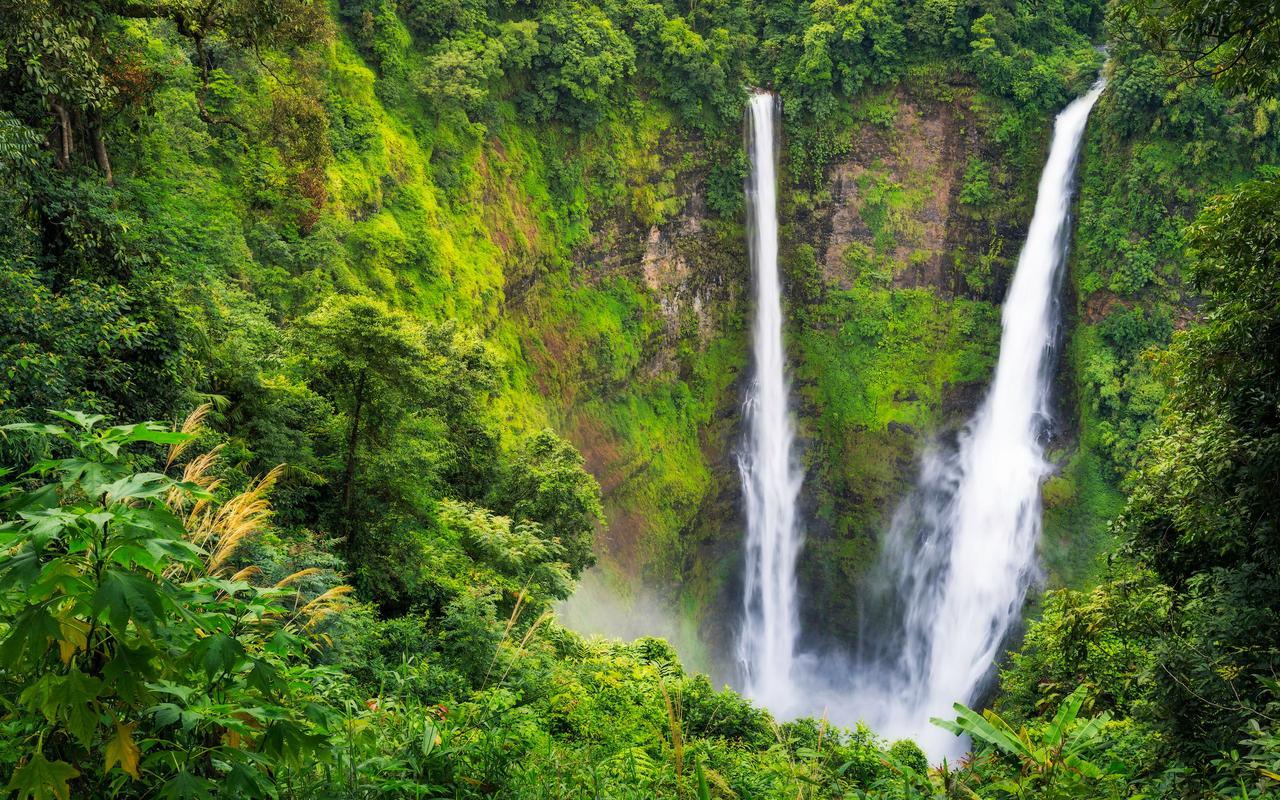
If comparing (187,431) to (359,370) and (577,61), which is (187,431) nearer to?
(359,370)

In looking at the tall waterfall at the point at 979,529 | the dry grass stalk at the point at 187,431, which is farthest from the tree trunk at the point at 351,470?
the tall waterfall at the point at 979,529

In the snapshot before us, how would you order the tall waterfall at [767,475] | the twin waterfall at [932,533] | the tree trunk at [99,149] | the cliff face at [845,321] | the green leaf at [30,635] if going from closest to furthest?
the green leaf at [30,635], the tree trunk at [99,149], the twin waterfall at [932,533], the cliff face at [845,321], the tall waterfall at [767,475]

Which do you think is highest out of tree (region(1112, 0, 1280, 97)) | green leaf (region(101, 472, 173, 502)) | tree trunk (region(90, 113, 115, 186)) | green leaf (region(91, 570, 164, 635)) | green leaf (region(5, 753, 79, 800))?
tree (region(1112, 0, 1280, 97))

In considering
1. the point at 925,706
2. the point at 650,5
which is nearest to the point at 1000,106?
the point at 650,5

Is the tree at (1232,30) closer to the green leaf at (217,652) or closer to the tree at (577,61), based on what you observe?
the green leaf at (217,652)

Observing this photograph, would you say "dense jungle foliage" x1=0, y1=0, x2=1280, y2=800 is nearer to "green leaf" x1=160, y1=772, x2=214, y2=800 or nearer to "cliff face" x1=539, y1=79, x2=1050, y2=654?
"green leaf" x1=160, y1=772, x2=214, y2=800

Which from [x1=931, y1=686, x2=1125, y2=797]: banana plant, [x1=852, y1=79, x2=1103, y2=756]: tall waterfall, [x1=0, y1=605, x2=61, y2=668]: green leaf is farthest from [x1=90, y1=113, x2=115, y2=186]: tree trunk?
[x1=852, y1=79, x2=1103, y2=756]: tall waterfall

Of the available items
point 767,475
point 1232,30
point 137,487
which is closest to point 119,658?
point 137,487
